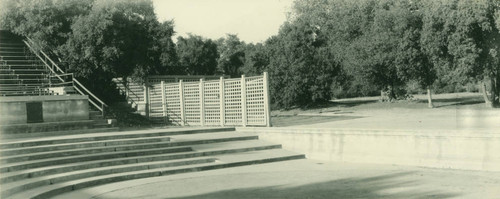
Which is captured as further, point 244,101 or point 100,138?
point 244,101

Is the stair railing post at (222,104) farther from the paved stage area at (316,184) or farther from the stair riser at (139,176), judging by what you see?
the paved stage area at (316,184)

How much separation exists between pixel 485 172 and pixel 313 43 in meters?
33.0

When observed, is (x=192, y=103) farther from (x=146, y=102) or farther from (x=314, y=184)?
(x=314, y=184)

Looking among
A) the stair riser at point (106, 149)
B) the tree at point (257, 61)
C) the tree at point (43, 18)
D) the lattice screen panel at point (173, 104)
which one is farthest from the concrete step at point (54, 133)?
the tree at point (257, 61)

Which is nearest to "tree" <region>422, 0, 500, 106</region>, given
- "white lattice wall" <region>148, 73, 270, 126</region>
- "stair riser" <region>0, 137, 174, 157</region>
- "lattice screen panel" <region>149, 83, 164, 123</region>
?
"white lattice wall" <region>148, 73, 270, 126</region>

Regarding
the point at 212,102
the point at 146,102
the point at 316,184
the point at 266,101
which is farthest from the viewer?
the point at 146,102

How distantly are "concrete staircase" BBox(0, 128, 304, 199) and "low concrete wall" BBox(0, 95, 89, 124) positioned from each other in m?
2.41

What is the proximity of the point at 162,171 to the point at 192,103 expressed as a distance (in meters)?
7.62

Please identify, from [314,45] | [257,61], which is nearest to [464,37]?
[314,45]

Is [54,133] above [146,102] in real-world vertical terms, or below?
below

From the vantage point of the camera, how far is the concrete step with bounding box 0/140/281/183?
32.9 ft

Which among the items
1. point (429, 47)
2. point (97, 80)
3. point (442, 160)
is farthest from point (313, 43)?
point (442, 160)

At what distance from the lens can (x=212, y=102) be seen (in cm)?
1789

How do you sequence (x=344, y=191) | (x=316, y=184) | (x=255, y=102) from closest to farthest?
(x=344, y=191), (x=316, y=184), (x=255, y=102)
